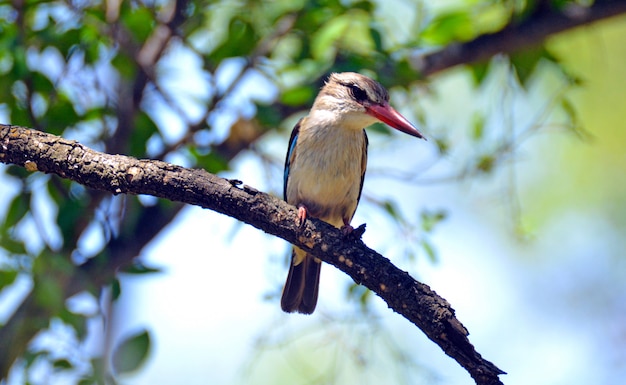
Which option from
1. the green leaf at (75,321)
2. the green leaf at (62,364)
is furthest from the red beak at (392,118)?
the green leaf at (62,364)

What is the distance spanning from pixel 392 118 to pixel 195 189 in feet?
4.77

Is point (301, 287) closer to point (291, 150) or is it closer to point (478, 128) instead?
point (291, 150)

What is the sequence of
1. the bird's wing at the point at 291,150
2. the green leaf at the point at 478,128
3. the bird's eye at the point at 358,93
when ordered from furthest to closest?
the green leaf at the point at 478,128
the bird's wing at the point at 291,150
the bird's eye at the point at 358,93

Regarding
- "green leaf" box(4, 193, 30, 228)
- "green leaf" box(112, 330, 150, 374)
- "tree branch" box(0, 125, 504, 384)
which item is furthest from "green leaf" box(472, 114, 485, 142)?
"green leaf" box(4, 193, 30, 228)

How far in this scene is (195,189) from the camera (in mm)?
2750

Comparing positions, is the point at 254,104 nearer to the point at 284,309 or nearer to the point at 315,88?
the point at 315,88

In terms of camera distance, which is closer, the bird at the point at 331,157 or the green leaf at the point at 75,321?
the green leaf at the point at 75,321

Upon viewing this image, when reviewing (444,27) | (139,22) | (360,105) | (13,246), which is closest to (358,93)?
(360,105)

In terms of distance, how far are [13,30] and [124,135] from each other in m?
0.76

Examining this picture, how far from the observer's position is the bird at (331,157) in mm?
3949

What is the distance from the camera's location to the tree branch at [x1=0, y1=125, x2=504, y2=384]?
8.63ft

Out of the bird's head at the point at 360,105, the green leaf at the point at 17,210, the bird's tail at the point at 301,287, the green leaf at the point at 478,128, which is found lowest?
the green leaf at the point at 17,210

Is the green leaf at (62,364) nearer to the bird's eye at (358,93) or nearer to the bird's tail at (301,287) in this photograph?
the bird's tail at (301,287)

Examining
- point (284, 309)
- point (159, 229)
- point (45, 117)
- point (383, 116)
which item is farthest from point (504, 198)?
point (45, 117)
